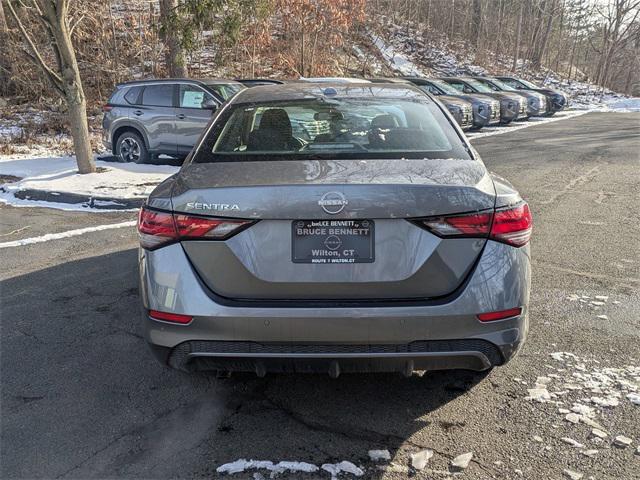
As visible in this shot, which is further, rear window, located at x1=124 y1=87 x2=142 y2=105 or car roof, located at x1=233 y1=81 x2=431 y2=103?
rear window, located at x1=124 y1=87 x2=142 y2=105

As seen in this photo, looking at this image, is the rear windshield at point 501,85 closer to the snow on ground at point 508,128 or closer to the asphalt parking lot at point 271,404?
the snow on ground at point 508,128

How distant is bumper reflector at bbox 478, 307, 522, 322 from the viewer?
251 cm

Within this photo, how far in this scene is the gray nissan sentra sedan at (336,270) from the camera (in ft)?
8.03

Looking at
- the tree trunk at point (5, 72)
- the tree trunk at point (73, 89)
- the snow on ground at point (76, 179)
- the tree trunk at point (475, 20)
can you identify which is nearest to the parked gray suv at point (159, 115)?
the snow on ground at point (76, 179)

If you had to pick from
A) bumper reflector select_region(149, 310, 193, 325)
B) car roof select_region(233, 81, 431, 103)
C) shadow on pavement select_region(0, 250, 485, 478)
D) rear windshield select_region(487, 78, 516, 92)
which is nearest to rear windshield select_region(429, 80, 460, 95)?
rear windshield select_region(487, 78, 516, 92)

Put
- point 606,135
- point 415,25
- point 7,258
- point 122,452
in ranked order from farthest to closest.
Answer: point 415,25 < point 606,135 < point 7,258 < point 122,452

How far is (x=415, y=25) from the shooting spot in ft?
135

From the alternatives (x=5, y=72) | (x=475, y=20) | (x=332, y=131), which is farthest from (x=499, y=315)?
(x=475, y=20)

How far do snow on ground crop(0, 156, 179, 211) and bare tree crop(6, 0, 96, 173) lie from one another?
1.64 feet

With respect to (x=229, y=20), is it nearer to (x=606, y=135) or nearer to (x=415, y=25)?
(x=606, y=135)

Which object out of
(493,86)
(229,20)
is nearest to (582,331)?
(229,20)

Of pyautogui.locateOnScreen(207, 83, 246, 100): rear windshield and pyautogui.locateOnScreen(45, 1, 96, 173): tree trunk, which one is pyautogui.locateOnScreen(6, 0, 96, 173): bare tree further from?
pyautogui.locateOnScreen(207, 83, 246, 100): rear windshield

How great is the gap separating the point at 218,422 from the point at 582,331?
8.67 feet

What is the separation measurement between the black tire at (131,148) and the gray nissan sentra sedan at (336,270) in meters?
9.52
